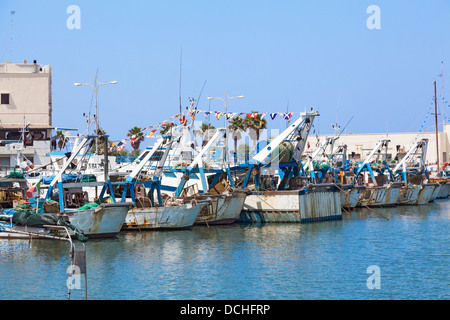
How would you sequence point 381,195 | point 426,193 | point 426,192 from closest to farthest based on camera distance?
1. point 381,195
2. point 426,192
3. point 426,193

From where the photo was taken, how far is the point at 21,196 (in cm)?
4153

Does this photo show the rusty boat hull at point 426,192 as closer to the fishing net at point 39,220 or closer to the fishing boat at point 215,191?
the fishing boat at point 215,191

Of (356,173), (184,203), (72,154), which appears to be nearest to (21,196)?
(72,154)

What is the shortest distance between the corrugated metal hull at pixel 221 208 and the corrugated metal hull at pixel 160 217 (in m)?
2.13

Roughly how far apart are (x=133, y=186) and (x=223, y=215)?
6.72 metres

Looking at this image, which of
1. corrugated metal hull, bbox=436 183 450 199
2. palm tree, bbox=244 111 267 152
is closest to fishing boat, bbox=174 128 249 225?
palm tree, bbox=244 111 267 152

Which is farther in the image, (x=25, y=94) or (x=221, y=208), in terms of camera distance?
(x=25, y=94)

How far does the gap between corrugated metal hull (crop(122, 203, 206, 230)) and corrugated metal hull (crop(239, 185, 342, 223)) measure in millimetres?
5303

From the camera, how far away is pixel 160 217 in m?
38.7

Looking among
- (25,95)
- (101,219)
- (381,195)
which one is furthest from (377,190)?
(25,95)

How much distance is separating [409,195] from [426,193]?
291 centimetres

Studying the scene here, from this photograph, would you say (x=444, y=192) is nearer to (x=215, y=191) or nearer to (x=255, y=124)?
(x=255, y=124)

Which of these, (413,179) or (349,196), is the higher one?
(413,179)
